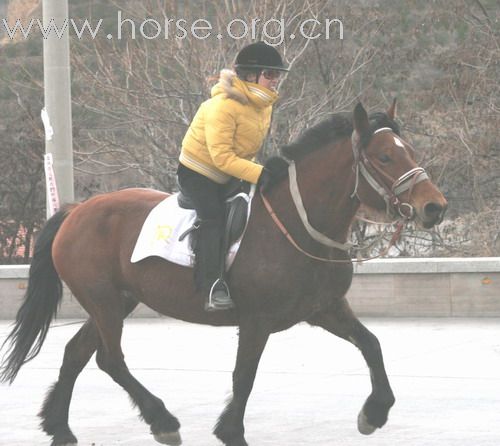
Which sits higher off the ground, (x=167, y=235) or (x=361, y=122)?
(x=361, y=122)

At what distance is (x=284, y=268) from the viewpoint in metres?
6.93

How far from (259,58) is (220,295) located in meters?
1.47

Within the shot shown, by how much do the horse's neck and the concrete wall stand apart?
7127 millimetres

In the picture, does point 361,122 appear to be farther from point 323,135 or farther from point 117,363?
A: point 117,363

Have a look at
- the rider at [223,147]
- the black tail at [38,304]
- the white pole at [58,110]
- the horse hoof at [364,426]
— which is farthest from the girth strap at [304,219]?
the white pole at [58,110]

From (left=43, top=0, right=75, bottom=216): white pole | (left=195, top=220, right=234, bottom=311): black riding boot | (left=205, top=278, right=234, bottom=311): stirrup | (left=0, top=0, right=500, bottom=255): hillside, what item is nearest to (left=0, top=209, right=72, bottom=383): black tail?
(left=195, top=220, right=234, bottom=311): black riding boot

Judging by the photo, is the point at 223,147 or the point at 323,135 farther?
the point at 323,135

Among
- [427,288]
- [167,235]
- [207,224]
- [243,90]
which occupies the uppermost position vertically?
[243,90]

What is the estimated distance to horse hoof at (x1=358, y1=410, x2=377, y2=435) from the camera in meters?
7.15

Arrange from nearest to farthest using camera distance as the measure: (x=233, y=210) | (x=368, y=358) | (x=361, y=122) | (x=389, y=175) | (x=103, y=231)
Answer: (x=389, y=175), (x=361, y=122), (x=233, y=210), (x=368, y=358), (x=103, y=231)

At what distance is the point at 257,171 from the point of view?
7.05 m

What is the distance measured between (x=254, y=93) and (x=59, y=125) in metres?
6.92

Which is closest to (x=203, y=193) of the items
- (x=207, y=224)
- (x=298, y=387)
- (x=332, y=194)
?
(x=207, y=224)

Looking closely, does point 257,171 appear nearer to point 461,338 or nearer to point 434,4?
point 461,338
